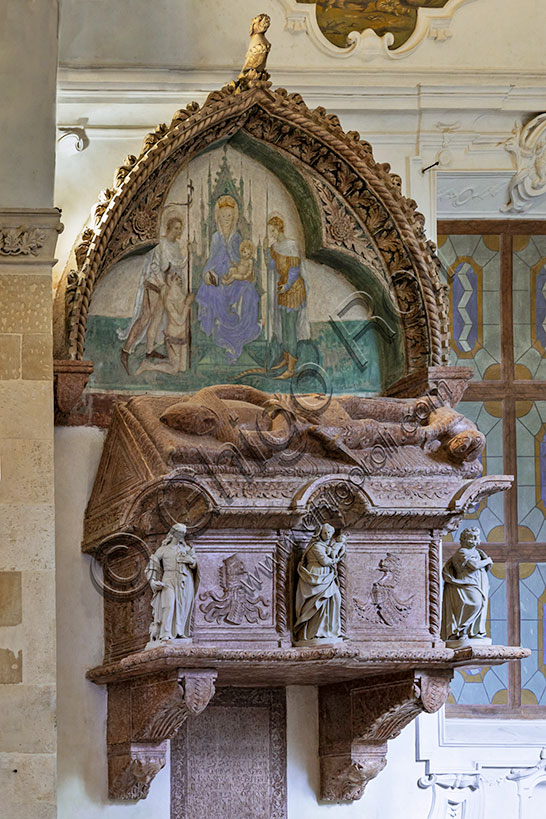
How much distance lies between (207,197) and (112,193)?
56 cm

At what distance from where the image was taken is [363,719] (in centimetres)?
748

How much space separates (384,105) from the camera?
332 inches

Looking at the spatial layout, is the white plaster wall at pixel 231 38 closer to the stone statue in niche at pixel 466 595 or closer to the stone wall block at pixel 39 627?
the stone statue in niche at pixel 466 595

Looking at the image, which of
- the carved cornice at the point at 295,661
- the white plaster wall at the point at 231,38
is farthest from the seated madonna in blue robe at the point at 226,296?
the carved cornice at the point at 295,661

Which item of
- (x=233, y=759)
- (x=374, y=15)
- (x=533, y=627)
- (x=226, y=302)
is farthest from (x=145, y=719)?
(x=374, y=15)

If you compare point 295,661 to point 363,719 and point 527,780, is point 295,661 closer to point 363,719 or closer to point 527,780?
point 363,719

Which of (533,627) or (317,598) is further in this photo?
(533,627)

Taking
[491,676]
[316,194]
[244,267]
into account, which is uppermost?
[316,194]

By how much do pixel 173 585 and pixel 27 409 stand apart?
1.02 metres

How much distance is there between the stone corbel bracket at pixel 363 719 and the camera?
7.19 metres

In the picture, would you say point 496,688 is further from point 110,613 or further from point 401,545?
point 110,613

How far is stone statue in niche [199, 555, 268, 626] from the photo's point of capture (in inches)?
271

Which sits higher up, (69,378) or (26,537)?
(69,378)

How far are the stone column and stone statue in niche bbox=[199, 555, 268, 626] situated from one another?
27.7 inches
